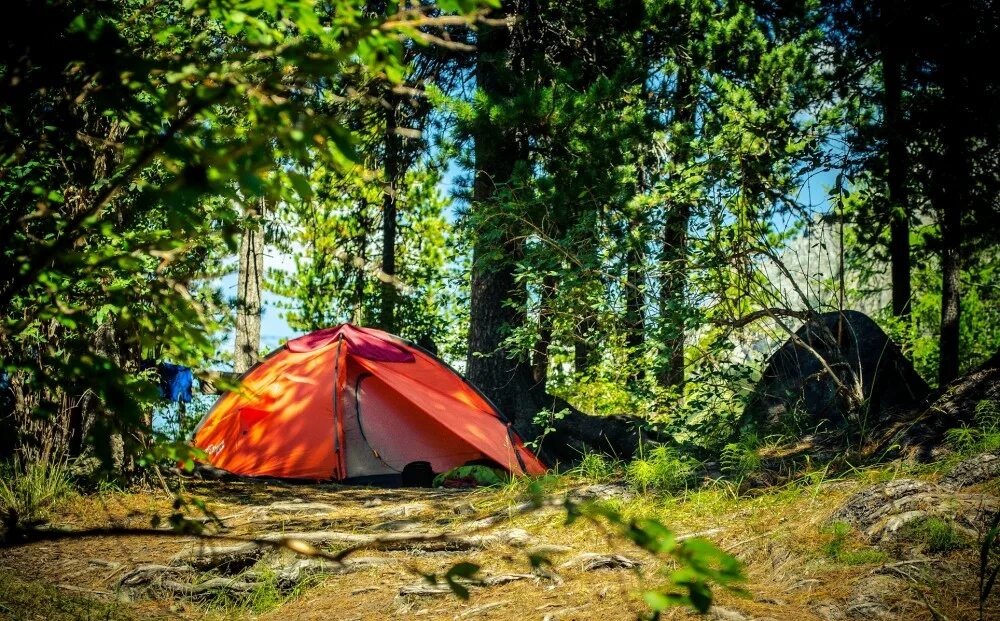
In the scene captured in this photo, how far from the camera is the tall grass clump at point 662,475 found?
14.9ft

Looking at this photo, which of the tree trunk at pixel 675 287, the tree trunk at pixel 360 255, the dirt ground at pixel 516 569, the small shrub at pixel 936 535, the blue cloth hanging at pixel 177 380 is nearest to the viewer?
the dirt ground at pixel 516 569

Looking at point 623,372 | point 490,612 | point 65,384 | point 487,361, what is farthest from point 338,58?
point 487,361

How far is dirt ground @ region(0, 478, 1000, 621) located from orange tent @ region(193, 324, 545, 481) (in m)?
1.97

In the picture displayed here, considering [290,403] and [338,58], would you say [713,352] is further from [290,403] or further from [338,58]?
[338,58]

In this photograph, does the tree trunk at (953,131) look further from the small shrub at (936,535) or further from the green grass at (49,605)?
the green grass at (49,605)

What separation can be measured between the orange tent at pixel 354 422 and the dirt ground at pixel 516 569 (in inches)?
77.6

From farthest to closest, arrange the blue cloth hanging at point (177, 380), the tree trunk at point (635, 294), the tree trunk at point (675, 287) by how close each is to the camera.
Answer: the blue cloth hanging at point (177, 380)
the tree trunk at point (635, 294)
the tree trunk at point (675, 287)

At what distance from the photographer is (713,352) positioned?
5.52 metres

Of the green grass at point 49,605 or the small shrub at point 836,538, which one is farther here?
the small shrub at point 836,538

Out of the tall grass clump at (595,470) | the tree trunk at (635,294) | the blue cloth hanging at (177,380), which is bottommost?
the tall grass clump at (595,470)

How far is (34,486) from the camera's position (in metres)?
4.52

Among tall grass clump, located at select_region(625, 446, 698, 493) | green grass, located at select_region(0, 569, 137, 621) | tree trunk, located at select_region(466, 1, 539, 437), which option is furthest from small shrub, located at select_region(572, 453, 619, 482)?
green grass, located at select_region(0, 569, 137, 621)

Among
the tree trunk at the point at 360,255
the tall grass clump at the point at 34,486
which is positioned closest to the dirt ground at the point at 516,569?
the tall grass clump at the point at 34,486

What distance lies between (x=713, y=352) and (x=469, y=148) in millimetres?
2945
